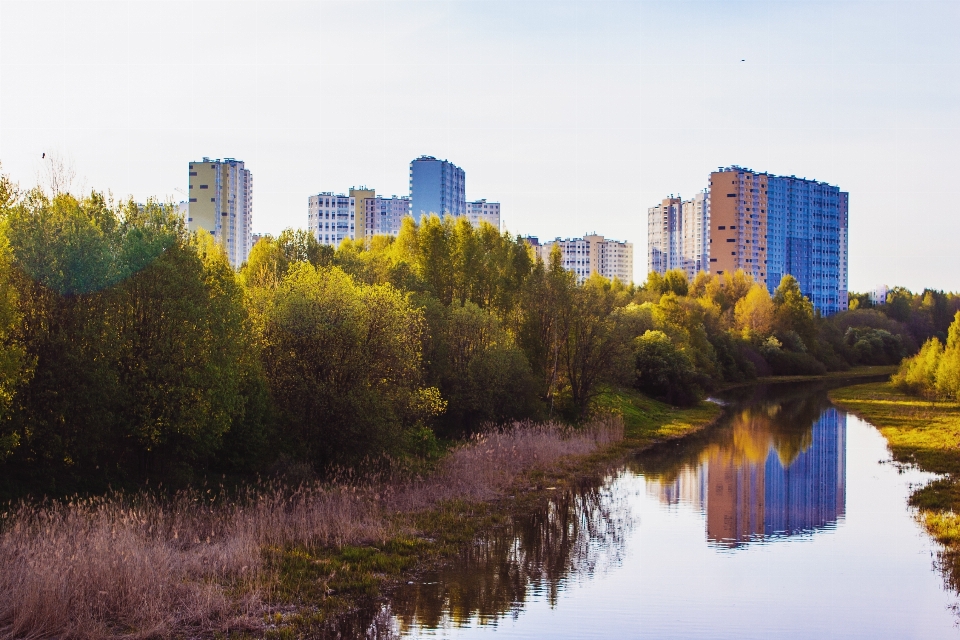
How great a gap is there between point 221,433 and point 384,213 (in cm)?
14993

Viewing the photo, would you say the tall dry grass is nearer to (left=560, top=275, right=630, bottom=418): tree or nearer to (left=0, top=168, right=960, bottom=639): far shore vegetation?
(left=0, top=168, right=960, bottom=639): far shore vegetation

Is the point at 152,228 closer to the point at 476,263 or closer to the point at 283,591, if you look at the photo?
the point at 283,591

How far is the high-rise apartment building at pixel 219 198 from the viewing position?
486 feet

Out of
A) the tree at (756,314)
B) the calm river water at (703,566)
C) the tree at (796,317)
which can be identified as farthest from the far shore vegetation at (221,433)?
the tree at (796,317)

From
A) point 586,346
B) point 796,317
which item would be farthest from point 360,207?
point 586,346

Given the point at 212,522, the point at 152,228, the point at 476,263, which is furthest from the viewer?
the point at 476,263

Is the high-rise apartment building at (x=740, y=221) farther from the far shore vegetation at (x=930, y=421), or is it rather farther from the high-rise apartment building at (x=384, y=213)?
the far shore vegetation at (x=930, y=421)

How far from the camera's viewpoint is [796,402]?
247ft

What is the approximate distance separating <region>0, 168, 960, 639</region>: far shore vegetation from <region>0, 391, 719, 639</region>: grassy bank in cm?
6

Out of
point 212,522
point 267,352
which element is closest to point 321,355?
point 267,352

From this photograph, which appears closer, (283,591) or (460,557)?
(283,591)

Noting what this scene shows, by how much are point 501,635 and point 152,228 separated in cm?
1781

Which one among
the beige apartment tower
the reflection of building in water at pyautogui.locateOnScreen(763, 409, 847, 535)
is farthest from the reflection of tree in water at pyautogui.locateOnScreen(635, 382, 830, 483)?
the beige apartment tower

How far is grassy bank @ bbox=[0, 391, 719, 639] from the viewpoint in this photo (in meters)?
15.5
